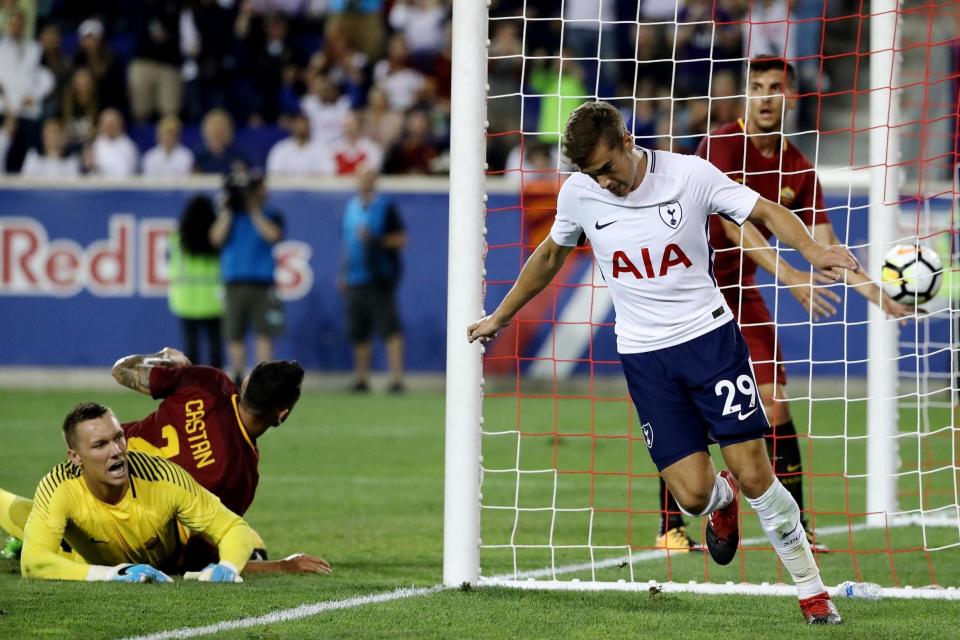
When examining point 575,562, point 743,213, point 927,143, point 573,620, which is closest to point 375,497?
point 575,562

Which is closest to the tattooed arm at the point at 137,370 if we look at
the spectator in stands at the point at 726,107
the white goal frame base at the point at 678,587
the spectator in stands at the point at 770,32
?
the white goal frame base at the point at 678,587

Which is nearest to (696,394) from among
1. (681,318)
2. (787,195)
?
(681,318)

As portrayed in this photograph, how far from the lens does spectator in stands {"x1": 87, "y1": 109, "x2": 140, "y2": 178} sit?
18.2 meters

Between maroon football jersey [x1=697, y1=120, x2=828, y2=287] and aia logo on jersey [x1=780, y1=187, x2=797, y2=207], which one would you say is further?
aia logo on jersey [x1=780, y1=187, x2=797, y2=207]

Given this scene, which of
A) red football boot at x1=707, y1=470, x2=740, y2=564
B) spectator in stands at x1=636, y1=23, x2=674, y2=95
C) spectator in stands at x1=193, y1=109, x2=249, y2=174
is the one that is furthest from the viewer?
spectator in stands at x1=636, y1=23, x2=674, y2=95

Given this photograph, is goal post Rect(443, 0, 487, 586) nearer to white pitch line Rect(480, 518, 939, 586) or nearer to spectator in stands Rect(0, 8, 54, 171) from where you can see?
white pitch line Rect(480, 518, 939, 586)

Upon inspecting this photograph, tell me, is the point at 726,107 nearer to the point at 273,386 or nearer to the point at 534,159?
the point at 534,159

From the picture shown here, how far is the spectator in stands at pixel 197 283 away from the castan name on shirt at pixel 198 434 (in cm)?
984

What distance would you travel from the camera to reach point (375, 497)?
9.89 metres

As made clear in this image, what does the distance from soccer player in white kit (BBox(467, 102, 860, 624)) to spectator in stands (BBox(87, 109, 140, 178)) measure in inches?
523

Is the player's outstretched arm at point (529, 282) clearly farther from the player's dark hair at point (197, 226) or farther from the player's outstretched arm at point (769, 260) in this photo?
the player's dark hair at point (197, 226)

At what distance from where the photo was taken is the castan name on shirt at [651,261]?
220 inches

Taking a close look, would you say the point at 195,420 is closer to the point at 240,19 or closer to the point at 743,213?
the point at 743,213

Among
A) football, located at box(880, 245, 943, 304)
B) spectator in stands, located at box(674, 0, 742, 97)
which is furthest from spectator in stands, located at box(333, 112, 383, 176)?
football, located at box(880, 245, 943, 304)
